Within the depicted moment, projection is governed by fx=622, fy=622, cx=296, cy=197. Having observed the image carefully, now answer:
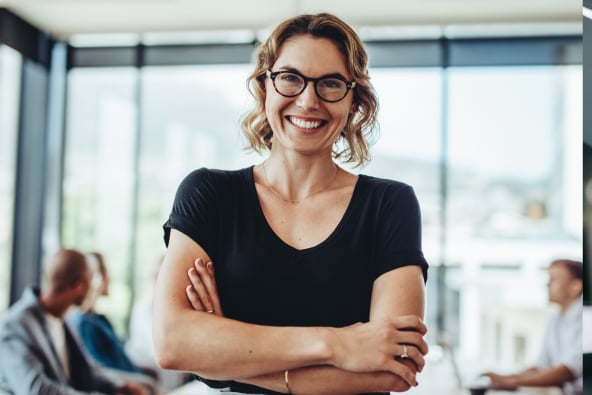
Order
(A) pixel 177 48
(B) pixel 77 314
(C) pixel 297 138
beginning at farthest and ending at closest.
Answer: (A) pixel 177 48 → (B) pixel 77 314 → (C) pixel 297 138

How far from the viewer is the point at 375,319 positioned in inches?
46.5

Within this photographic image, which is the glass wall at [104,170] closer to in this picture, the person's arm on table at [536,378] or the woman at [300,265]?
the person's arm on table at [536,378]

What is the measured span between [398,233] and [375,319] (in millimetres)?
178

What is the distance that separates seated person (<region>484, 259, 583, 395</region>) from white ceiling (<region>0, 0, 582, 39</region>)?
2264mm

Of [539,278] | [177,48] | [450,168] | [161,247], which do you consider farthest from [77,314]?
[539,278]

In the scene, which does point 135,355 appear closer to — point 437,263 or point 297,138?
point 437,263

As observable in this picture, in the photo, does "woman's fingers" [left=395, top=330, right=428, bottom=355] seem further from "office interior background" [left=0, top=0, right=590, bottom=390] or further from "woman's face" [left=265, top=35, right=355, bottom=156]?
"office interior background" [left=0, top=0, right=590, bottom=390]

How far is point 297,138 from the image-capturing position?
49.4 inches

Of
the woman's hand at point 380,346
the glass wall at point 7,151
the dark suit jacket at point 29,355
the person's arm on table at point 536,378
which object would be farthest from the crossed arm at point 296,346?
the glass wall at point 7,151

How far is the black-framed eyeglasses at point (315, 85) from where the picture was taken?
4.05ft

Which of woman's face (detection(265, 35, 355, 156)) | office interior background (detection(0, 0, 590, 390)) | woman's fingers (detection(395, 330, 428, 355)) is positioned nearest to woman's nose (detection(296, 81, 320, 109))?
woman's face (detection(265, 35, 355, 156))

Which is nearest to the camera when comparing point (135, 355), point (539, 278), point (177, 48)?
point (135, 355)

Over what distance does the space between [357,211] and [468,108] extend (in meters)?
4.18

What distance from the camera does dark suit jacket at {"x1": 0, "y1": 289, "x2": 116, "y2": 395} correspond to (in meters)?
2.81
